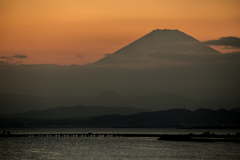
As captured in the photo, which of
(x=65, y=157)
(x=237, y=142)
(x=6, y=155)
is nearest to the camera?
(x=65, y=157)

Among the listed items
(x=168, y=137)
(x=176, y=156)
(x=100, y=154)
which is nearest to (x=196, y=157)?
(x=176, y=156)

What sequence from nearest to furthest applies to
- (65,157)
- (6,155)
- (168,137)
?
1. (65,157)
2. (6,155)
3. (168,137)

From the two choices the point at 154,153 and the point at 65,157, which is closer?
the point at 65,157

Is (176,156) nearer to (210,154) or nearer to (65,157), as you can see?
(210,154)

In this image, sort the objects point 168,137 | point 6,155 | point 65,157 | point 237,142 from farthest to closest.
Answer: point 168,137 < point 237,142 < point 6,155 < point 65,157

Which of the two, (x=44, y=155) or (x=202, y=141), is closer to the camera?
(x=44, y=155)

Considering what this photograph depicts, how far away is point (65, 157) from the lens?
80.6 metres

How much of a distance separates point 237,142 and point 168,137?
80.4 feet

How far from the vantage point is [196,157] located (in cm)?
8156

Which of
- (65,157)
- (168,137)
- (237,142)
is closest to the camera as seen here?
(65,157)

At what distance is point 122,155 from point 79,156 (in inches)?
336

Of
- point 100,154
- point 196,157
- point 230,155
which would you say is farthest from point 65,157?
point 230,155

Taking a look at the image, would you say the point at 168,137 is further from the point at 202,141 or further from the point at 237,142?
the point at 237,142

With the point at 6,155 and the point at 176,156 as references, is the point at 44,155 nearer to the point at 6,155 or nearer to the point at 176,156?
the point at 6,155
